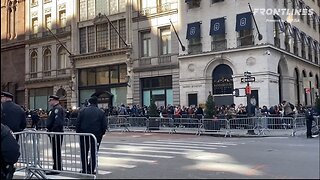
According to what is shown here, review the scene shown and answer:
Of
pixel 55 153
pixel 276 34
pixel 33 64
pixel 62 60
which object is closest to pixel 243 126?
pixel 276 34

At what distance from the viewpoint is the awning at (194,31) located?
111 feet

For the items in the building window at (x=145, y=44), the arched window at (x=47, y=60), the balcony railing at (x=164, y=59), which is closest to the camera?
the balcony railing at (x=164, y=59)

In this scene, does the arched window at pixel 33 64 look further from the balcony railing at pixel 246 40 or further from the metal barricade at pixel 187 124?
the metal barricade at pixel 187 124

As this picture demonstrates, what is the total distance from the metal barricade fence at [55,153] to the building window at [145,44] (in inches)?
1115

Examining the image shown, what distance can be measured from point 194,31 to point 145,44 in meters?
5.70

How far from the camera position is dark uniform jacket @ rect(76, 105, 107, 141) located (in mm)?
9352

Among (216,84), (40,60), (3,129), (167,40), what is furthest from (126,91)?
(3,129)

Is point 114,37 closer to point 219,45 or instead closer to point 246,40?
point 219,45

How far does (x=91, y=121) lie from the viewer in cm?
935

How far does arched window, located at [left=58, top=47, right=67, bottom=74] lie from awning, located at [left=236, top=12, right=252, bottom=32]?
64.4 feet

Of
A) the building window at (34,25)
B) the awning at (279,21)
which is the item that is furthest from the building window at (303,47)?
the building window at (34,25)

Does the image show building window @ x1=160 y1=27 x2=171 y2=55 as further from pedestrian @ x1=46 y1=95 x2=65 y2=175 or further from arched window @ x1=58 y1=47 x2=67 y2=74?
pedestrian @ x1=46 y1=95 x2=65 y2=175

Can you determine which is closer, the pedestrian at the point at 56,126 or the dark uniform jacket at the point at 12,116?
the pedestrian at the point at 56,126

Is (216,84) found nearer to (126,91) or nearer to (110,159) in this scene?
(126,91)
